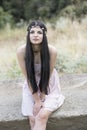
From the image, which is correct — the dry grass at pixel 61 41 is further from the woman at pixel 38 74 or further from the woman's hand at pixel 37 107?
the woman's hand at pixel 37 107

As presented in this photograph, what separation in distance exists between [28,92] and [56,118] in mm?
395

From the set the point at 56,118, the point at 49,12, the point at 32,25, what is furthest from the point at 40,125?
the point at 49,12

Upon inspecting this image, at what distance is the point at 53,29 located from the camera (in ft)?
34.5

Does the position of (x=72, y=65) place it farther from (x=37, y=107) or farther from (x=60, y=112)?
(x=37, y=107)

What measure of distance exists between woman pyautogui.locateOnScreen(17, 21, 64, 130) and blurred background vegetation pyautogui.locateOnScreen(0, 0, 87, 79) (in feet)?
6.81

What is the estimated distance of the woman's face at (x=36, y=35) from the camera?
139 inches

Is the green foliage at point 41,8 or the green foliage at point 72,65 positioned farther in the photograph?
the green foliage at point 41,8

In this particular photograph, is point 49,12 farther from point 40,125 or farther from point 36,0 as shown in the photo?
point 40,125

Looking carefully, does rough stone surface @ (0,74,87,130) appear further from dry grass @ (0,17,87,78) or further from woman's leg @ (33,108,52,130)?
dry grass @ (0,17,87,78)

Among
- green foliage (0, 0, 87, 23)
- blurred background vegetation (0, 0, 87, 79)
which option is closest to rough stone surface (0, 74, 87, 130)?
blurred background vegetation (0, 0, 87, 79)

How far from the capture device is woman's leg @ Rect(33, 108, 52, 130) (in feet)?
11.3

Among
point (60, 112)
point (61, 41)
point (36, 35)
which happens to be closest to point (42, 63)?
point (36, 35)

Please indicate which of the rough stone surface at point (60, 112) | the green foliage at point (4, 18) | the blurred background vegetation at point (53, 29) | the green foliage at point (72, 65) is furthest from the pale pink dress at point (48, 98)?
the green foliage at point (4, 18)

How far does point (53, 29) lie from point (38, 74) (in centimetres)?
687
